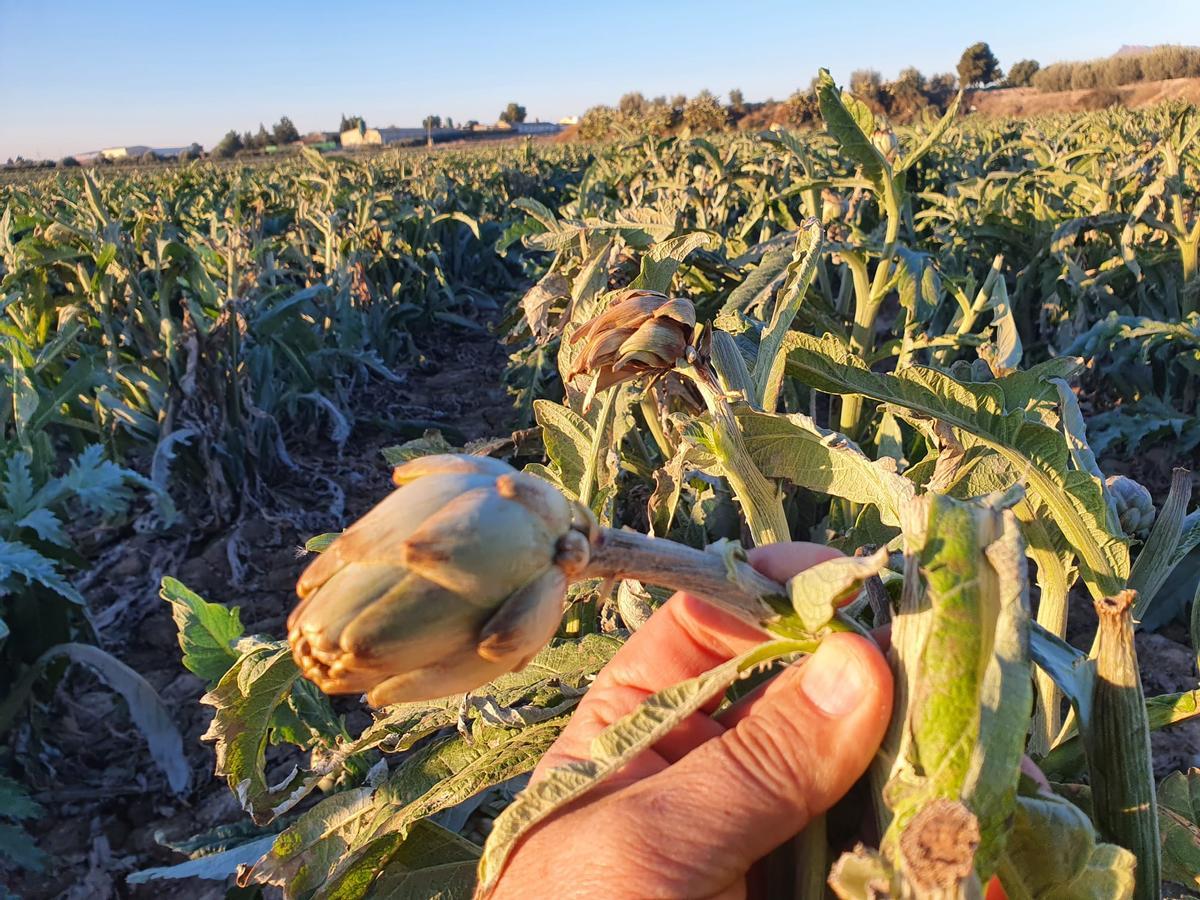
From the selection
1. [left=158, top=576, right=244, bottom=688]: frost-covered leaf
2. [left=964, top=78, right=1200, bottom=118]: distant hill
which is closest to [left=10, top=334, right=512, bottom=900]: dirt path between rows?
[left=158, top=576, right=244, bottom=688]: frost-covered leaf

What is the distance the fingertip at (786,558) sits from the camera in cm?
74

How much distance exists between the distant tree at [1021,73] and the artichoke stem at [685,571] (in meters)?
53.5

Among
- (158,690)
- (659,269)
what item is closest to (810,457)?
(659,269)

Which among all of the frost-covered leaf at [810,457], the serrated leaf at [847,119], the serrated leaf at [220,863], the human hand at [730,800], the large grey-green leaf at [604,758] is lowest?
the serrated leaf at [220,863]

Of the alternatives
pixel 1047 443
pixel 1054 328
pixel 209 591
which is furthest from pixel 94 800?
pixel 1054 328

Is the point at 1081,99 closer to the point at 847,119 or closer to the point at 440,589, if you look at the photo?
the point at 847,119

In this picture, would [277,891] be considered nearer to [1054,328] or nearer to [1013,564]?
[1013,564]

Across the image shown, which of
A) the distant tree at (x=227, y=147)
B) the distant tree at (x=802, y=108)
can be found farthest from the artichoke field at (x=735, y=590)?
the distant tree at (x=227, y=147)

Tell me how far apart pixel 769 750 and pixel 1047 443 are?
451 mm

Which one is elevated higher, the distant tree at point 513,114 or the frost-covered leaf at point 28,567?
the distant tree at point 513,114

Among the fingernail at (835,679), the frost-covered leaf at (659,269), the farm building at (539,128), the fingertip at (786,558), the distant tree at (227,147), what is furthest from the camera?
the farm building at (539,128)

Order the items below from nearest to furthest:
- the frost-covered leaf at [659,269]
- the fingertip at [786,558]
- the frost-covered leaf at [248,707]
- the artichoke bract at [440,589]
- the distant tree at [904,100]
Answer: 1. the artichoke bract at [440,589]
2. the fingertip at [786,558]
3. the frost-covered leaf at [248,707]
4. the frost-covered leaf at [659,269]
5. the distant tree at [904,100]

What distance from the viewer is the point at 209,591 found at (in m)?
3.01

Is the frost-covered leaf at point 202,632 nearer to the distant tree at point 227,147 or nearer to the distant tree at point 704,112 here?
the distant tree at point 704,112
